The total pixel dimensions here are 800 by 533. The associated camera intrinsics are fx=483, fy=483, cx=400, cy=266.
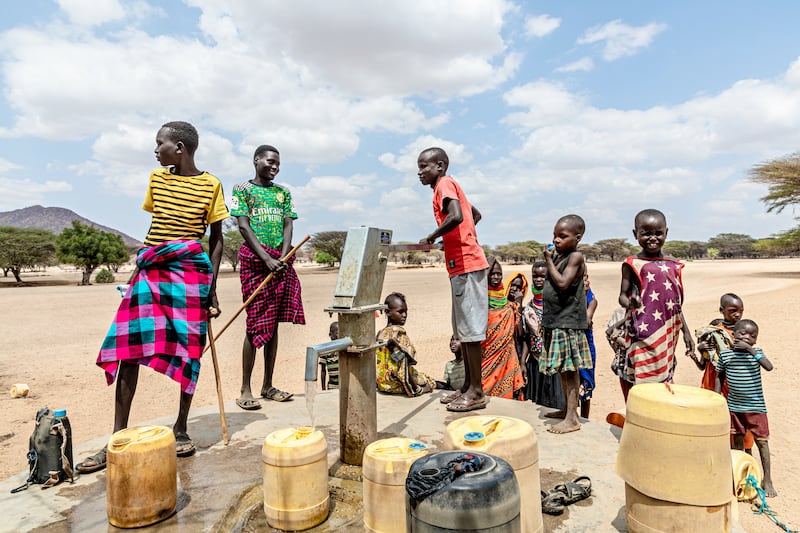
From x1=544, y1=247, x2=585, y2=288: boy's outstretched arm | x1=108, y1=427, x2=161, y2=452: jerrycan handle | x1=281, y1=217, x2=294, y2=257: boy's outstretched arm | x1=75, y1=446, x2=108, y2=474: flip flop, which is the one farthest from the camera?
x1=281, y1=217, x2=294, y2=257: boy's outstretched arm

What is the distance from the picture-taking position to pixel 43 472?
241 cm

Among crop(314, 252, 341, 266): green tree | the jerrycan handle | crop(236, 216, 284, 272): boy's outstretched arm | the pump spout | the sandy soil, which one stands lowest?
the sandy soil

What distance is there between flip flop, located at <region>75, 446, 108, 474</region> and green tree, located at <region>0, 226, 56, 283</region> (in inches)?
1508

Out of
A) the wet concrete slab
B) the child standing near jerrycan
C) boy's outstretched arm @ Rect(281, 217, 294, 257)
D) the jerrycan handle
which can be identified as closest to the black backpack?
the wet concrete slab

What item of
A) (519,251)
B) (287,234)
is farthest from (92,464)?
(519,251)

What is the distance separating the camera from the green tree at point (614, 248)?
246ft

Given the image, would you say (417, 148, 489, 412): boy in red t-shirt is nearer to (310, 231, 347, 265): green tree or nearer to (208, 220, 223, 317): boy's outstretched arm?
(208, 220, 223, 317): boy's outstretched arm

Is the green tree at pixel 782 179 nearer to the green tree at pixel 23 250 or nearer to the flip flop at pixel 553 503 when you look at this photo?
the flip flop at pixel 553 503

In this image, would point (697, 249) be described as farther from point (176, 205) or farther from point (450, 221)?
point (176, 205)

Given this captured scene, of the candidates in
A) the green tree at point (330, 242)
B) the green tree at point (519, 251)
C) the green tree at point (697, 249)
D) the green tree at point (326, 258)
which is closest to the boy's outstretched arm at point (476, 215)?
the green tree at point (330, 242)

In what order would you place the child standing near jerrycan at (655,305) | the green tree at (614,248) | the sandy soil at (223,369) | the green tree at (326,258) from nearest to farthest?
the child standing near jerrycan at (655,305) < the sandy soil at (223,369) < the green tree at (326,258) < the green tree at (614,248)

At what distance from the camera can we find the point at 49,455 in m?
2.42

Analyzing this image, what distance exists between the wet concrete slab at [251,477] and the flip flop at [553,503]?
3 cm

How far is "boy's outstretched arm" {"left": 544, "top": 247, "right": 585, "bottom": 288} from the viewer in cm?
303
